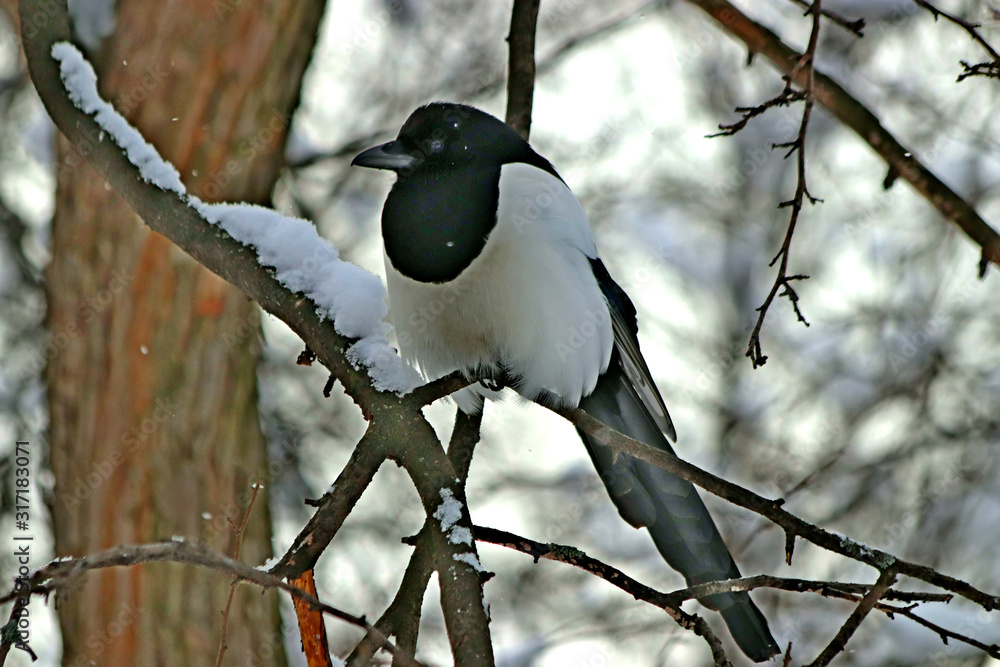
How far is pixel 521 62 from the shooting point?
8.15 ft

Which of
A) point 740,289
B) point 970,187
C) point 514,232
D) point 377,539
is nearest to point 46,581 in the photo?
point 514,232

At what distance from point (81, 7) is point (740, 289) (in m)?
5.26

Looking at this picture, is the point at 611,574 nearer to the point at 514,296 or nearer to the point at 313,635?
the point at 313,635

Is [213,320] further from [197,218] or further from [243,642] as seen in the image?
[197,218]

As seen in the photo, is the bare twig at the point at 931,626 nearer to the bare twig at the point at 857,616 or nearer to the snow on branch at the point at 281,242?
the bare twig at the point at 857,616

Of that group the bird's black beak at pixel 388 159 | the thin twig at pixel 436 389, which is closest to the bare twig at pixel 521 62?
the bird's black beak at pixel 388 159

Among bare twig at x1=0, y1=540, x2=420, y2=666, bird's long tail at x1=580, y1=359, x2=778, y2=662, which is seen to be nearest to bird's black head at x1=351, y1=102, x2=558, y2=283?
bird's long tail at x1=580, y1=359, x2=778, y2=662

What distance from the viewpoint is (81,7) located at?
294cm

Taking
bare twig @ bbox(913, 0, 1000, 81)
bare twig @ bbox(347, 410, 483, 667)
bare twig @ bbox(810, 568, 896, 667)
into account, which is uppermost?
bare twig @ bbox(913, 0, 1000, 81)

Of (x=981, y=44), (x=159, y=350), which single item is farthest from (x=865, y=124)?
(x=159, y=350)

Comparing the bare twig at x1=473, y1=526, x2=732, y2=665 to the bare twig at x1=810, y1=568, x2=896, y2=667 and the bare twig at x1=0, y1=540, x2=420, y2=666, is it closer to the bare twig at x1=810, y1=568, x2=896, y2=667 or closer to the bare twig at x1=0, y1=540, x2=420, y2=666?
the bare twig at x1=810, y1=568, x2=896, y2=667

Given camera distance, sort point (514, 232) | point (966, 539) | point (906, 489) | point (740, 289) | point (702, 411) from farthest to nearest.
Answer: point (740, 289) → point (702, 411) → point (906, 489) → point (966, 539) → point (514, 232)

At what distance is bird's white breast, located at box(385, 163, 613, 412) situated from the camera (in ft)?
6.52

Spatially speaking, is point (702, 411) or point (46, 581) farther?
point (702, 411)
